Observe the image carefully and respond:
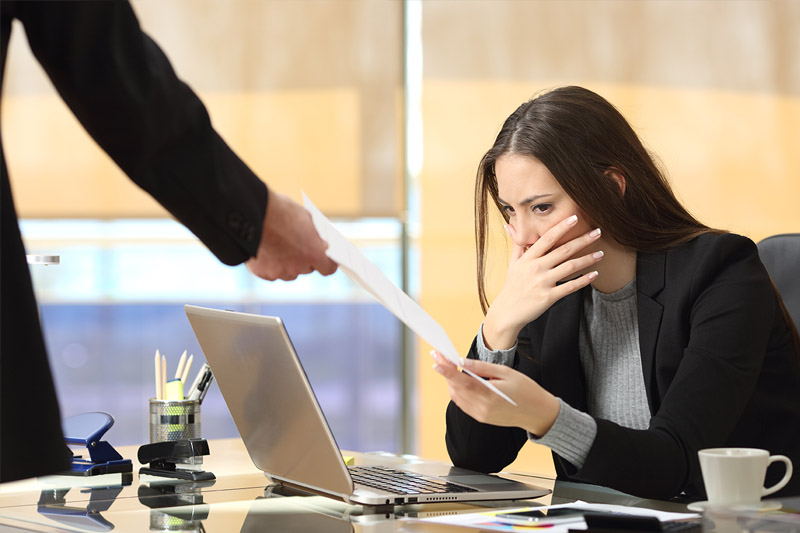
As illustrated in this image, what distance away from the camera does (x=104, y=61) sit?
2.78ft

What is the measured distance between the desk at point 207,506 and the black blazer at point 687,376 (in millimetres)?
80

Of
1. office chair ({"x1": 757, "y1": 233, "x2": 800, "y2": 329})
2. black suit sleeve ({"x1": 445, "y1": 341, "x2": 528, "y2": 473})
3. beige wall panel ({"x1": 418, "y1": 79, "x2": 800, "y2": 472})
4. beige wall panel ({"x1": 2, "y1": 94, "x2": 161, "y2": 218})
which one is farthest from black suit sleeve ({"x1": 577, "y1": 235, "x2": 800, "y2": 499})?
beige wall panel ({"x1": 2, "y1": 94, "x2": 161, "y2": 218})

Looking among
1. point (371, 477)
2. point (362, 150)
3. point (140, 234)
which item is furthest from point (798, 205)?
point (140, 234)

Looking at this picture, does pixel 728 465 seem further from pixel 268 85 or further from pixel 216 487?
pixel 268 85

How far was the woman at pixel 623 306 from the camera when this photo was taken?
1.37 meters

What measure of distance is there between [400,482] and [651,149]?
204 cm

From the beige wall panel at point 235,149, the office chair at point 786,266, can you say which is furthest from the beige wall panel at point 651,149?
the office chair at point 786,266

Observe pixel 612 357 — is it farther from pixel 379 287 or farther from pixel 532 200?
pixel 379 287

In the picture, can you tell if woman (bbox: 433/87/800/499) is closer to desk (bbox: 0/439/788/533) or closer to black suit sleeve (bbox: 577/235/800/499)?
black suit sleeve (bbox: 577/235/800/499)

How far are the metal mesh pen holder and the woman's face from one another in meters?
0.61

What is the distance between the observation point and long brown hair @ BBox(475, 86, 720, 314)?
1.49 metres

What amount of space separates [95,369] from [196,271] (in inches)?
20.7

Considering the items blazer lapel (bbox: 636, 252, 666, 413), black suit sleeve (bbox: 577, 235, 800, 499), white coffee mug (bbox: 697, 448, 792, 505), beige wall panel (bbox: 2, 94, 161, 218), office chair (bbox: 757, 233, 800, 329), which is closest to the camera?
white coffee mug (bbox: 697, 448, 792, 505)

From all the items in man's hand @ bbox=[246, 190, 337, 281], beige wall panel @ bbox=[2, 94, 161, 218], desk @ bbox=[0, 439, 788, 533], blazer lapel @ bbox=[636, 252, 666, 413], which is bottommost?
desk @ bbox=[0, 439, 788, 533]
